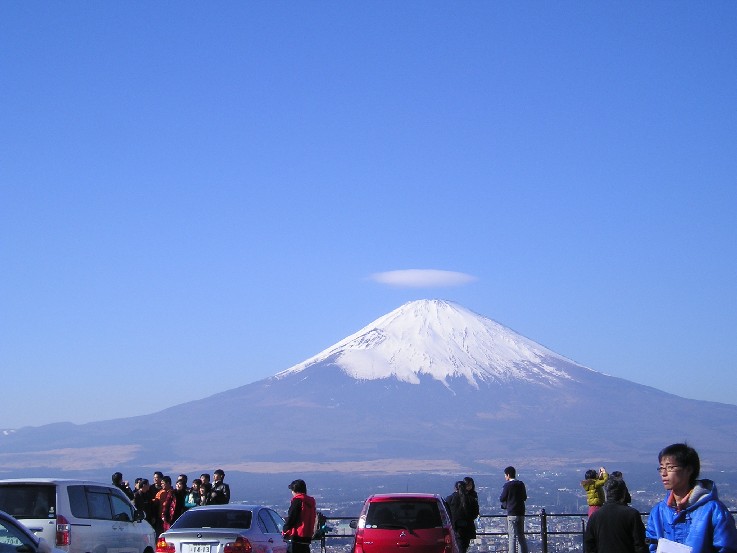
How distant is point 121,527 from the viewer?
1529 cm

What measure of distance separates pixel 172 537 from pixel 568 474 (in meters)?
163

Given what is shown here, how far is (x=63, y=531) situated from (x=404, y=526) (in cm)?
477

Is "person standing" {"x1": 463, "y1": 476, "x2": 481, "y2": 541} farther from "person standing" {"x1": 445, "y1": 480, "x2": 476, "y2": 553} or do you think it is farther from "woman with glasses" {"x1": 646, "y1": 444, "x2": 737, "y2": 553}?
"woman with glasses" {"x1": 646, "y1": 444, "x2": 737, "y2": 553}

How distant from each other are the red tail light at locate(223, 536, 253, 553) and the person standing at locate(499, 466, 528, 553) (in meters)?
6.68

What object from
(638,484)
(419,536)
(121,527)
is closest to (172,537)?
(121,527)

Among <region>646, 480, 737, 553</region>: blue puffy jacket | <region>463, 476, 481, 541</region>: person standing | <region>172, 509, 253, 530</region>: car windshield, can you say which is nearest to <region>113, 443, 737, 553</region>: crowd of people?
<region>646, 480, 737, 553</region>: blue puffy jacket

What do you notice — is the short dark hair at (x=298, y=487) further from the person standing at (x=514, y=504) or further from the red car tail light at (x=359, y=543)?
the person standing at (x=514, y=504)

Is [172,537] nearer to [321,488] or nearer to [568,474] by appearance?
[321,488]

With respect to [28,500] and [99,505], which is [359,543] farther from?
[28,500]

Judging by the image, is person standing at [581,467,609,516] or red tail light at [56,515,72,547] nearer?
red tail light at [56,515,72,547]

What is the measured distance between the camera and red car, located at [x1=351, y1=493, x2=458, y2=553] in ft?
52.4

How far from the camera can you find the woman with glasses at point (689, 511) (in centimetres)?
675

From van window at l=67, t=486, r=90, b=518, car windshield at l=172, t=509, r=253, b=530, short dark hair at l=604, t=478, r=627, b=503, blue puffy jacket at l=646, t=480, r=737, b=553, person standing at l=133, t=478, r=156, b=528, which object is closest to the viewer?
blue puffy jacket at l=646, t=480, r=737, b=553

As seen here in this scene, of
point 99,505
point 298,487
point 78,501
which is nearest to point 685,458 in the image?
point 78,501
